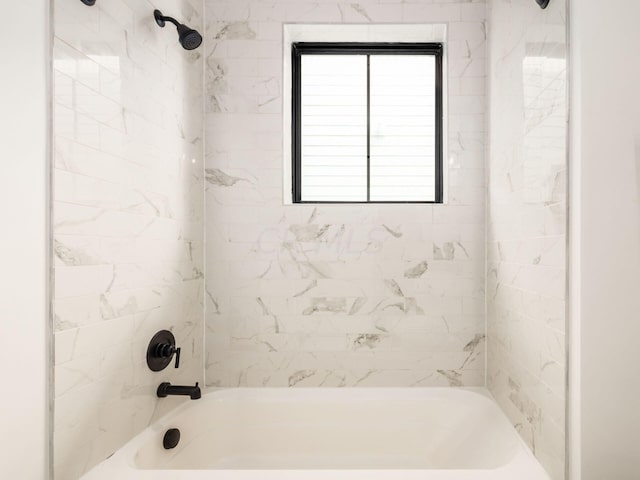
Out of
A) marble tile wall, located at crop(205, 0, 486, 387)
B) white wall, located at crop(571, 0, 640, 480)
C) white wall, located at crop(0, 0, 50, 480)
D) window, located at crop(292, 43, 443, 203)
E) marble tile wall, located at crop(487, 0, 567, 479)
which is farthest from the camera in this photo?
window, located at crop(292, 43, 443, 203)

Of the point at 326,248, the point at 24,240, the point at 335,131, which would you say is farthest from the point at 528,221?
the point at 24,240

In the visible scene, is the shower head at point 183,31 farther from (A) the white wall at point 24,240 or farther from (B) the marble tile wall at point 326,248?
(A) the white wall at point 24,240

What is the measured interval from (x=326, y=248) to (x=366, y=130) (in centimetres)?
71

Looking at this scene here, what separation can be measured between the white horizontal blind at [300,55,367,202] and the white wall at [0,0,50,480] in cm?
142

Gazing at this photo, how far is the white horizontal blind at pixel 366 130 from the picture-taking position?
7.75ft

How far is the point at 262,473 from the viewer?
1.34 metres

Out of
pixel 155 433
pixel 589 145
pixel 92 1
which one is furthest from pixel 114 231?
pixel 589 145

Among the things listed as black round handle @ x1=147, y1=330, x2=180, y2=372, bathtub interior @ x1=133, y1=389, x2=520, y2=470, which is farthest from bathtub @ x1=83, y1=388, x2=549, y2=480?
black round handle @ x1=147, y1=330, x2=180, y2=372

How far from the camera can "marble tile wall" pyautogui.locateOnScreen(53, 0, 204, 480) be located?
119 cm

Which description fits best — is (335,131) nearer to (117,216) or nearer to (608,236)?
(117,216)

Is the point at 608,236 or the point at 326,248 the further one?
the point at 326,248

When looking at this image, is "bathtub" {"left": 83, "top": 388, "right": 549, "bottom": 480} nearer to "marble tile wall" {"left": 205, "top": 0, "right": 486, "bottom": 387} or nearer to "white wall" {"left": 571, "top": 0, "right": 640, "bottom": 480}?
"marble tile wall" {"left": 205, "top": 0, "right": 486, "bottom": 387}

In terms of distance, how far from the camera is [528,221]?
1.57 metres

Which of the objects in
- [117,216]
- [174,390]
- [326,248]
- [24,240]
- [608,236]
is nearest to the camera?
[24,240]
